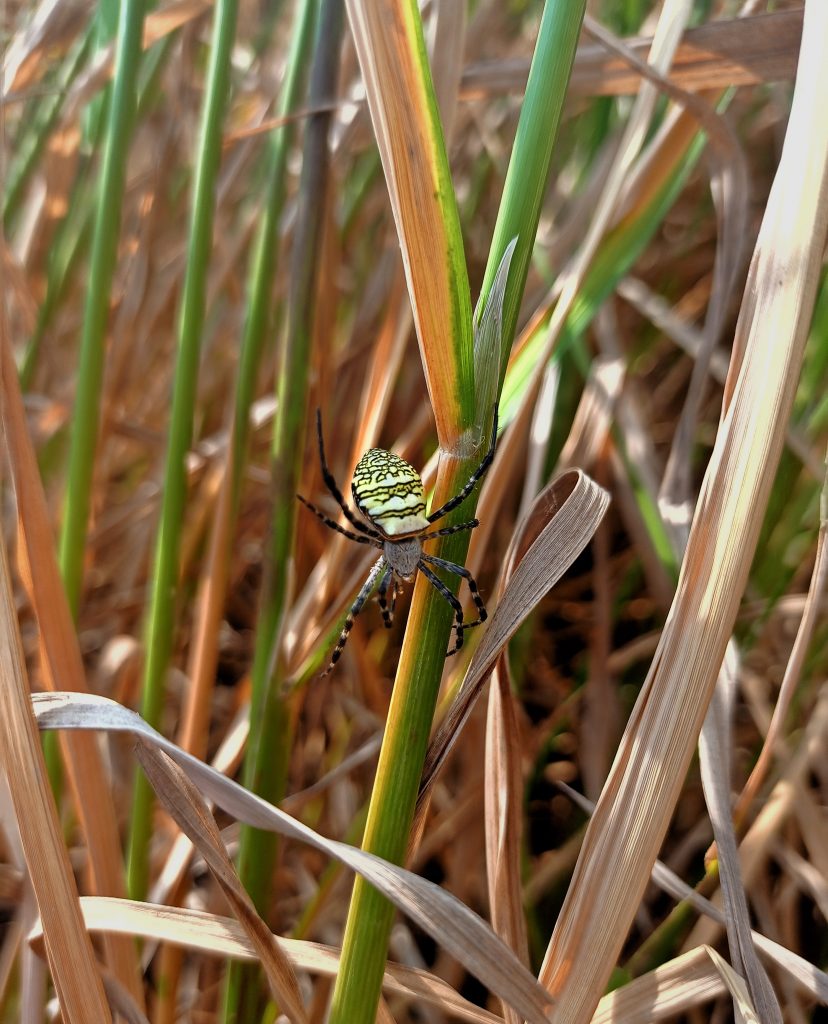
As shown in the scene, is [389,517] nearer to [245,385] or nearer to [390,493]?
[390,493]

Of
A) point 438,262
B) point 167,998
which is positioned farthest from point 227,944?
point 438,262

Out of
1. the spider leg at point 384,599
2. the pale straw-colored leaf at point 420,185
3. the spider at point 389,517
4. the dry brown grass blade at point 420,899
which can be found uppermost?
the pale straw-colored leaf at point 420,185

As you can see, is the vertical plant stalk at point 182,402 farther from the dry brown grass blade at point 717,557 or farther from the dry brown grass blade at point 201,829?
the dry brown grass blade at point 717,557

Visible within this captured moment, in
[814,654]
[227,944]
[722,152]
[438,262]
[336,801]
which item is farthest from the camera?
[336,801]

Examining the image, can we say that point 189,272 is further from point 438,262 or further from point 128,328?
point 128,328

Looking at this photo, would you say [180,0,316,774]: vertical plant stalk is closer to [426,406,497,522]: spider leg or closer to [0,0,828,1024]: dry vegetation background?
[0,0,828,1024]: dry vegetation background

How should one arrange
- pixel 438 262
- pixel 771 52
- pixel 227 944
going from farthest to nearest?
pixel 771 52 < pixel 227 944 < pixel 438 262

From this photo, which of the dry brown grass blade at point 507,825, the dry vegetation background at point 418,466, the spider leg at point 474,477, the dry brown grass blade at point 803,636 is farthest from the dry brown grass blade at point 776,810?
the spider leg at point 474,477
